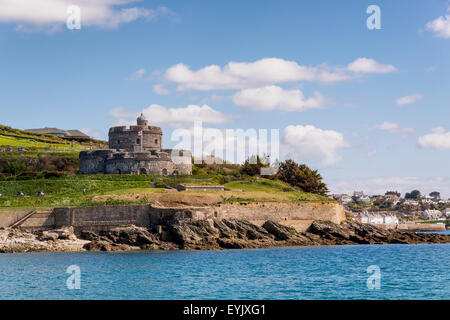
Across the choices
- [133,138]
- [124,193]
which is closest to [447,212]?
[133,138]

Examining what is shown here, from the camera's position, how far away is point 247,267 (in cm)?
3512

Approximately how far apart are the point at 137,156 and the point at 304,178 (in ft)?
A: 75.2

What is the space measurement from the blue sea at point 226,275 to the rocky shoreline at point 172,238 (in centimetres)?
333

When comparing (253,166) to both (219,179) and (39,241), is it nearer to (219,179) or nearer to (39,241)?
A: (219,179)

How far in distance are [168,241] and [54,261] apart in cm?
1354

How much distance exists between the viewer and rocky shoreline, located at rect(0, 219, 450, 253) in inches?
1871

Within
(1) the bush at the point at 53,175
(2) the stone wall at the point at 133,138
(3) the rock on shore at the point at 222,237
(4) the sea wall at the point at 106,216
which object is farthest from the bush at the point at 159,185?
(1) the bush at the point at 53,175

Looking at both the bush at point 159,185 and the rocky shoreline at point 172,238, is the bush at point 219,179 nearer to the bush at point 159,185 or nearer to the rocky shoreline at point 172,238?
the bush at point 159,185

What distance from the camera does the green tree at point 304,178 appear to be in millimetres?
75594

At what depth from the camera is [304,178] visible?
76.2m

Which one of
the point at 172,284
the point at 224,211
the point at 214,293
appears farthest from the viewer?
the point at 224,211

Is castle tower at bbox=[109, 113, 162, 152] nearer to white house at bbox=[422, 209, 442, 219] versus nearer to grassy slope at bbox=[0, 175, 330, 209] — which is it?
grassy slope at bbox=[0, 175, 330, 209]
